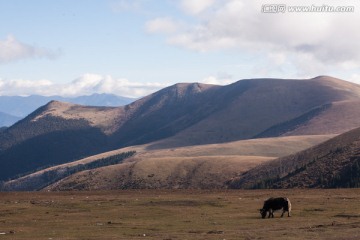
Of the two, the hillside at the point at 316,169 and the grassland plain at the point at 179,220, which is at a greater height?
the hillside at the point at 316,169

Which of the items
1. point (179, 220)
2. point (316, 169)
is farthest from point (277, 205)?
point (316, 169)

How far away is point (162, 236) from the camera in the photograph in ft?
141

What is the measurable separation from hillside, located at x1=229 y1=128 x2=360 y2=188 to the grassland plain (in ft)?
214

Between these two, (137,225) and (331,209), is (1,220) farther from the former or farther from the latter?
(331,209)

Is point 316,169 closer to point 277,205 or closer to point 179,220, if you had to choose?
point 277,205

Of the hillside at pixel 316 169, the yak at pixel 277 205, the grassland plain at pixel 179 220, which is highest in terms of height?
the hillside at pixel 316 169

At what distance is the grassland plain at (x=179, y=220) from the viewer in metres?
43.6

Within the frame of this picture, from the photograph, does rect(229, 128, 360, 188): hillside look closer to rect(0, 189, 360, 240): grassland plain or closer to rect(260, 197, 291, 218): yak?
rect(0, 189, 360, 240): grassland plain

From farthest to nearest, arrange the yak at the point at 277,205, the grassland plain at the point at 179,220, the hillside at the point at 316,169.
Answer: the hillside at the point at 316,169
the yak at the point at 277,205
the grassland plain at the point at 179,220

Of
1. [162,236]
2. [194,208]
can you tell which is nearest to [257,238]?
[162,236]

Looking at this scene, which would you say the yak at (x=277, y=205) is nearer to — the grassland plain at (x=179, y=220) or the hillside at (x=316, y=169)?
the grassland plain at (x=179, y=220)

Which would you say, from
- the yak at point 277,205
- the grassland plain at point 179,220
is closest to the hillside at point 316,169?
the grassland plain at point 179,220

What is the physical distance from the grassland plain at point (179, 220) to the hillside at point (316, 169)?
65.2 metres

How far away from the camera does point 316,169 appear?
149 metres
